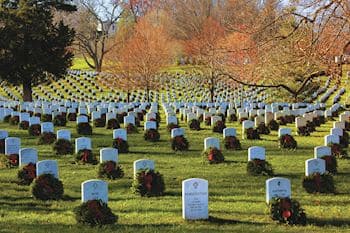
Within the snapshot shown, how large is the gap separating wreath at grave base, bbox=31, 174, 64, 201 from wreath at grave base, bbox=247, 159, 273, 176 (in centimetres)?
469

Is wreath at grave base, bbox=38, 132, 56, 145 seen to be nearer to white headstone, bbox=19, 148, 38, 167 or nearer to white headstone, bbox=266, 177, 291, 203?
white headstone, bbox=19, 148, 38, 167

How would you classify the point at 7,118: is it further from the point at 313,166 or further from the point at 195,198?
the point at 195,198

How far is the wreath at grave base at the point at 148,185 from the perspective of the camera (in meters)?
11.7

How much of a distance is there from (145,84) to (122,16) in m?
45.2

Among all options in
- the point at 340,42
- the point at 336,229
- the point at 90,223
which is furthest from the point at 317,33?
the point at 90,223

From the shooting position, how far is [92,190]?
9.69 metres

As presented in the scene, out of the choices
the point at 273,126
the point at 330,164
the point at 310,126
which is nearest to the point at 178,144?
the point at 330,164

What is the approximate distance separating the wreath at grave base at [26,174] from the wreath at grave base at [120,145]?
4563 mm

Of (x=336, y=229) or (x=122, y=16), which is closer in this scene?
(x=336, y=229)

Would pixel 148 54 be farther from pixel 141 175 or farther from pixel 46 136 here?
pixel 141 175

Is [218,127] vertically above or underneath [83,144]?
above

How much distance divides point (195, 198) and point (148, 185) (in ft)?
6.69

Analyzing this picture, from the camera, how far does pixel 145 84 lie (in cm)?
4094

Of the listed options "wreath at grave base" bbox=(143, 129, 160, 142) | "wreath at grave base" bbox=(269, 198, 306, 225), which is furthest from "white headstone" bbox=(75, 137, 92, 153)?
"wreath at grave base" bbox=(269, 198, 306, 225)
